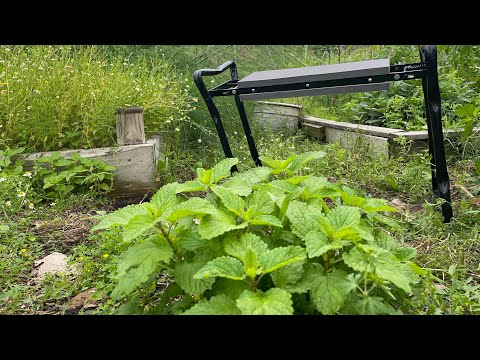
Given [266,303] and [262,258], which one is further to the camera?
[262,258]

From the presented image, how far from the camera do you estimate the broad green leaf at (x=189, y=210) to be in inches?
48.7

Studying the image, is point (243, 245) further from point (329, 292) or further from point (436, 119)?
point (436, 119)

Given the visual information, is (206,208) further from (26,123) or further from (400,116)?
(400,116)

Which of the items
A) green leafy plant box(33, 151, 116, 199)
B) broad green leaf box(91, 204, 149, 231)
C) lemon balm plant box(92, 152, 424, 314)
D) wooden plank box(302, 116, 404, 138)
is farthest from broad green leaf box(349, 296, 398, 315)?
wooden plank box(302, 116, 404, 138)

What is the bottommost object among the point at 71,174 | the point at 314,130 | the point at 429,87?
the point at 314,130

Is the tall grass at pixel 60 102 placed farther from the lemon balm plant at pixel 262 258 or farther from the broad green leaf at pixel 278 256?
the broad green leaf at pixel 278 256

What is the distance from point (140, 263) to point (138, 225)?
109 mm

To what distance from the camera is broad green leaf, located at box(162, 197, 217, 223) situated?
4.06 feet

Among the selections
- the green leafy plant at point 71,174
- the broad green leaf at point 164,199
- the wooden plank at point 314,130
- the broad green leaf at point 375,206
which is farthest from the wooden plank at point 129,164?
the wooden plank at point 314,130

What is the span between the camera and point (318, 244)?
116 centimetres

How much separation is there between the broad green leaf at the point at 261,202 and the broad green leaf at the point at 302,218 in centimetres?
6

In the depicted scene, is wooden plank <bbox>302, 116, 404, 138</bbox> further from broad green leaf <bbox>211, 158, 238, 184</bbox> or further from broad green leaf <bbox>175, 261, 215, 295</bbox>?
broad green leaf <bbox>175, 261, 215, 295</bbox>

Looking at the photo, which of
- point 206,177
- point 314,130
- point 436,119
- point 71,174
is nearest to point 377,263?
point 206,177
